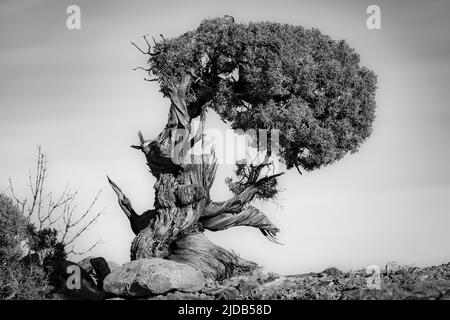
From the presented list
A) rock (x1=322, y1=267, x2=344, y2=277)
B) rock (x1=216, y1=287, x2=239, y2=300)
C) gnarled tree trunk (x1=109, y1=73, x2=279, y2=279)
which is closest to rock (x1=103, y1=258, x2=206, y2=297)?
rock (x1=216, y1=287, x2=239, y2=300)

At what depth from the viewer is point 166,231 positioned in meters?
28.1

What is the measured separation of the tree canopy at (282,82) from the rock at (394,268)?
446 cm

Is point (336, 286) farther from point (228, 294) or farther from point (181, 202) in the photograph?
point (181, 202)

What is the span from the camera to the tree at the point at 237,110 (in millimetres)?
27312

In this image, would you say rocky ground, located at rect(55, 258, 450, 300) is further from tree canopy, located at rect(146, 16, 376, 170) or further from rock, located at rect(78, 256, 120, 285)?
tree canopy, located at rect(146, 16, 376, 170)

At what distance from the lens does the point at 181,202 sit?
27844 mm

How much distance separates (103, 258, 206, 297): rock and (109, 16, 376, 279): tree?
281 centimetres

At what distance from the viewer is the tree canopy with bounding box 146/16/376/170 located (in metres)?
27.2

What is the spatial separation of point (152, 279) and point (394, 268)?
850cm

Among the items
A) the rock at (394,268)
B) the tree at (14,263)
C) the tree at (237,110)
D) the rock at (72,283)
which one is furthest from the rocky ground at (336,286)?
the tree at (14,263)

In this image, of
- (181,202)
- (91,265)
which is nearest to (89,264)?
(91,265)

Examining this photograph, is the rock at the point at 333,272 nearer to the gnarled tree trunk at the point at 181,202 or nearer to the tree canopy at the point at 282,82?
the gnarled tree trunk at the point at 181,202

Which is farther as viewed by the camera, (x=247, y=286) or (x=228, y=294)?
(x=247, y=286)
